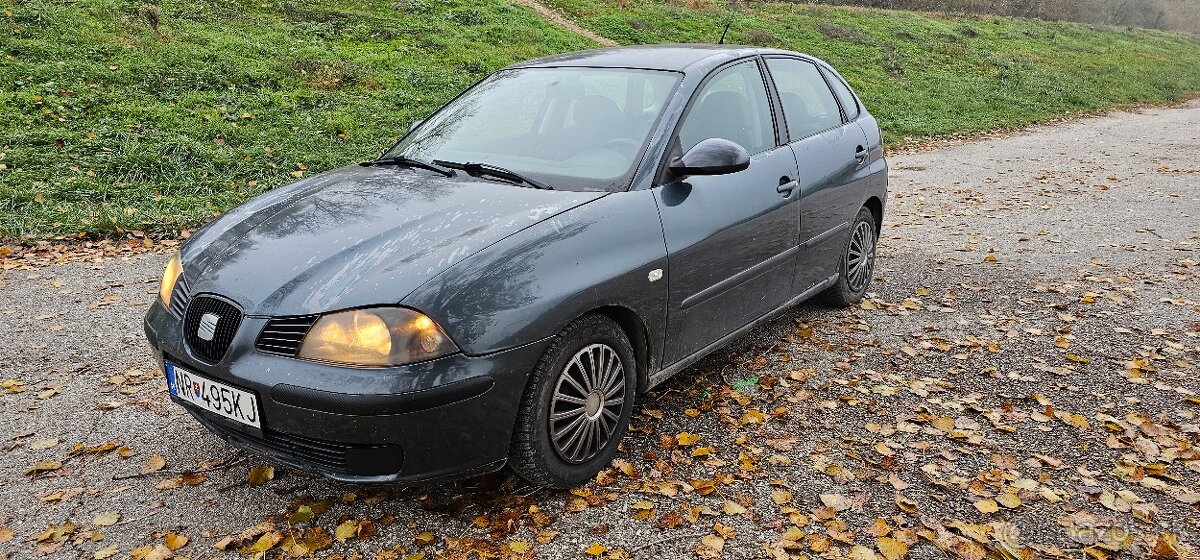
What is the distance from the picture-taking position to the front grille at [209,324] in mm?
2971

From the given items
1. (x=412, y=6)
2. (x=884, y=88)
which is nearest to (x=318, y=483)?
(x=412, y=6)

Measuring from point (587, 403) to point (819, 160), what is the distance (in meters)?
2.19

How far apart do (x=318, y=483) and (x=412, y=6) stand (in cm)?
1590

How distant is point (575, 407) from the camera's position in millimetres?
3279

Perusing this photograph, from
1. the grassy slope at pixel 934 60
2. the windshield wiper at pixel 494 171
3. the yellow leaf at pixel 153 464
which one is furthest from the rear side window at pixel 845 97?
the grassy slope at pixel 934 60

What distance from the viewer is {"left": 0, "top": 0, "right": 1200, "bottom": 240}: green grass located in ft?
27.8

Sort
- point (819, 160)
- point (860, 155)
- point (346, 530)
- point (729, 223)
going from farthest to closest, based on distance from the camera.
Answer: point (860, 155) < point (819, 160) < point (729, 223) < point (346, 530)

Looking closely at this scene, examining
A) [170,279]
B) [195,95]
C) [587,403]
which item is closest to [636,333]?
[587,403]

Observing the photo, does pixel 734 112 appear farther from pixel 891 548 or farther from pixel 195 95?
pixel 195 95

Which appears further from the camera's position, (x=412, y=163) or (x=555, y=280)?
(x=412, y=163)

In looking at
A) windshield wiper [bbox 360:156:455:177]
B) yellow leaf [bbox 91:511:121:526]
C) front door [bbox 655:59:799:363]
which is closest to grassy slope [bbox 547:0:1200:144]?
front door [bbox 655:59:799:363]

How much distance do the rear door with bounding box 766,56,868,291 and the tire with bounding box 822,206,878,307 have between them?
178 millimetres

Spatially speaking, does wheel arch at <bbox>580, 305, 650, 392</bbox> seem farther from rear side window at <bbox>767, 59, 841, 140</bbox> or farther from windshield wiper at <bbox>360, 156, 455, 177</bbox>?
rear side window at <bbox>767, 59, 841, 140</bbox>

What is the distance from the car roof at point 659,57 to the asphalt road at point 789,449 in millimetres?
1583
